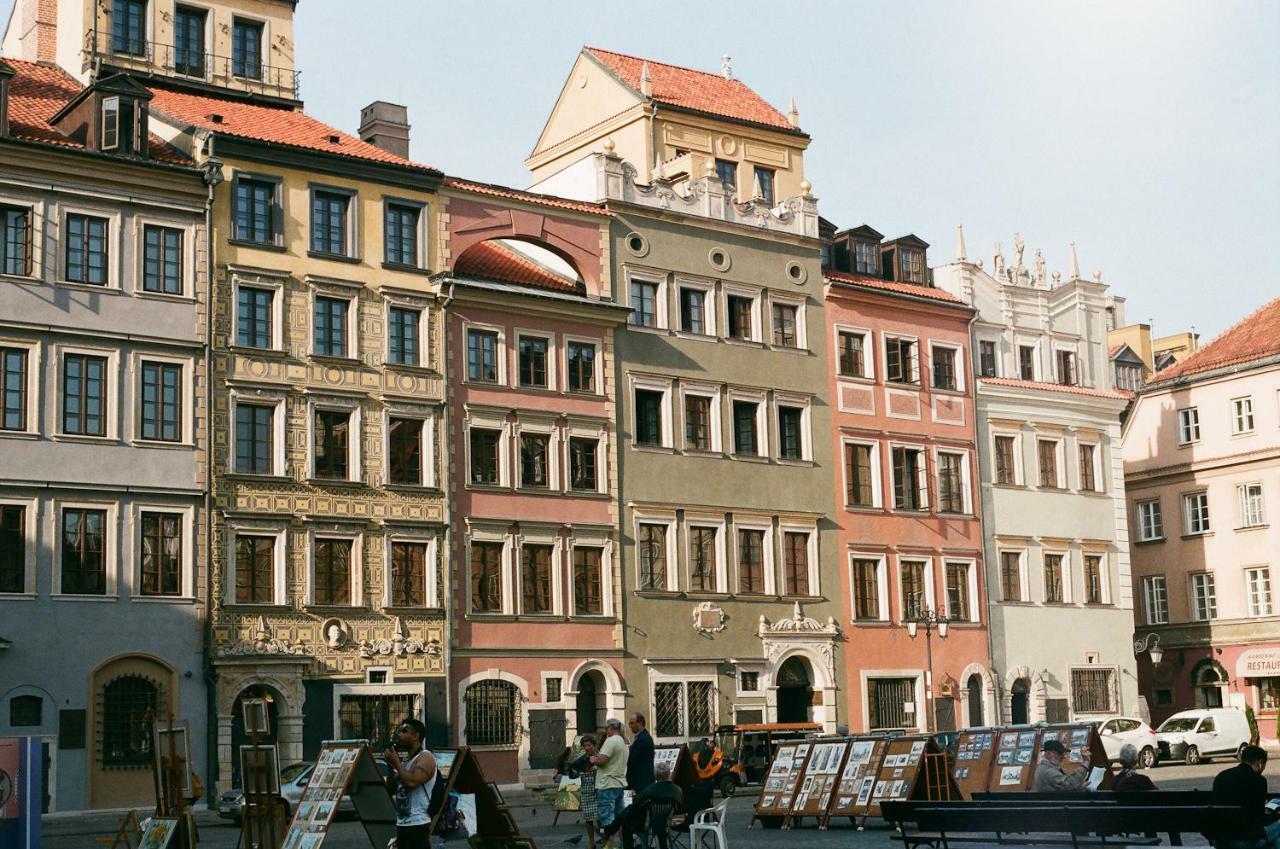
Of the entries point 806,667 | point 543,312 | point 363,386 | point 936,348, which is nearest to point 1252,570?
point 936,348

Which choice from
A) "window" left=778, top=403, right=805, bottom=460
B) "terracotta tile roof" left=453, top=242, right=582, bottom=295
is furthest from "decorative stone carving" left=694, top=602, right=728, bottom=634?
"terracotta tile roof" left=453, top=242, right=582, bottom=295

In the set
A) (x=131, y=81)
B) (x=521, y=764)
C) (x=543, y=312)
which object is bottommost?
(x=521, y=764)

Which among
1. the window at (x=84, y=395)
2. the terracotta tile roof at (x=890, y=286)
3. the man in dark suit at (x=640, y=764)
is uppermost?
the terracotta tile roof at (x=890, y=286)

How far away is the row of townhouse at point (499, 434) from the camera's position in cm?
4069

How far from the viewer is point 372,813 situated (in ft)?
69.6

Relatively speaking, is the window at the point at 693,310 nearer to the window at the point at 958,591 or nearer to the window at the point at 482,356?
the window at the point at 482,356

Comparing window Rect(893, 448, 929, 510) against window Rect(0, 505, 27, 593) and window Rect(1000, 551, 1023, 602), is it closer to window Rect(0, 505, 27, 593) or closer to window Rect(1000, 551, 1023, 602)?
window Rect(1000, 551, 1023, 602)

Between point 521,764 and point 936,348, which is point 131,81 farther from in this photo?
point 936,348

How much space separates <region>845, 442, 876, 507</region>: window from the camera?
54375 mm

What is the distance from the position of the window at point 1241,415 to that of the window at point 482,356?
30732 mm

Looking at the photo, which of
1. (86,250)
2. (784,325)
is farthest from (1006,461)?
(86,250)

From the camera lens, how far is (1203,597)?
213 feet

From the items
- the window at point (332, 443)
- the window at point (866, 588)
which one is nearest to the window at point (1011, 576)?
the window at point (866, 588)

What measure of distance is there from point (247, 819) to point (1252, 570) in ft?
163
